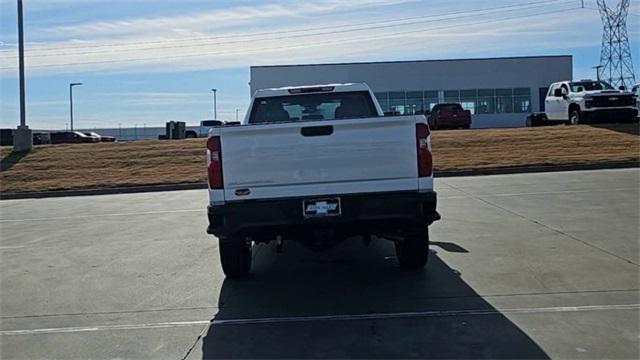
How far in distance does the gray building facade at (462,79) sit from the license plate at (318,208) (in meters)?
55.1

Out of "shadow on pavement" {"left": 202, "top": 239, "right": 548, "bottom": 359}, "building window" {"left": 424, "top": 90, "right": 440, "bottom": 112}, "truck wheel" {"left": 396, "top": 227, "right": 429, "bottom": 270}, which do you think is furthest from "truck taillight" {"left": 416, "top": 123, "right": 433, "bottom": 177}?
"building window" {"left": 424, "top": 90, "right": 440, "bottom": 112}

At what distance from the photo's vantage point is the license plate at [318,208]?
638cm

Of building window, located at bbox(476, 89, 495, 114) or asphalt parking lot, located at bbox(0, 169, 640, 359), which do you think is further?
building window, located at bbox(476, 89, 495, 114)

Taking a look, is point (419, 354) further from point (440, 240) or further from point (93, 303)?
point (440, 240)

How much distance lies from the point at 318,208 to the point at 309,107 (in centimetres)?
271

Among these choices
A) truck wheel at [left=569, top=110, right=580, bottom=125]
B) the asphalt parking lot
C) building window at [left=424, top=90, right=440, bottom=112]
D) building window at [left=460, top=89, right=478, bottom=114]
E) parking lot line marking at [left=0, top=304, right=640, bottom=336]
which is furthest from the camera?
building window at [left=460, top=89, right=478, bottom=114]

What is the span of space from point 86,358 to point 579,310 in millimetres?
4085

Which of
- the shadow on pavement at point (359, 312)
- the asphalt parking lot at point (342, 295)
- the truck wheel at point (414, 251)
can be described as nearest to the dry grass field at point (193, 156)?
the asphalt parking lot at point (342, 295)

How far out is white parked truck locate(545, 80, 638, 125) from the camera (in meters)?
27.7

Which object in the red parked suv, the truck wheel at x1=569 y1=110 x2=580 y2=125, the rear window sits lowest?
the rear window

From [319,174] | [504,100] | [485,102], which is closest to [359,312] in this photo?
[319,174]

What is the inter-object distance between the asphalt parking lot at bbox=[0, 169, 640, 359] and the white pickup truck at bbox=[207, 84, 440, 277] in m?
0.83

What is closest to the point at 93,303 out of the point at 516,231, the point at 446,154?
the point at 516,231

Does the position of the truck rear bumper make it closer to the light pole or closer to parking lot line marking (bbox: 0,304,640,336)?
parking lot line marking (bbox: 0,304,640,336)
